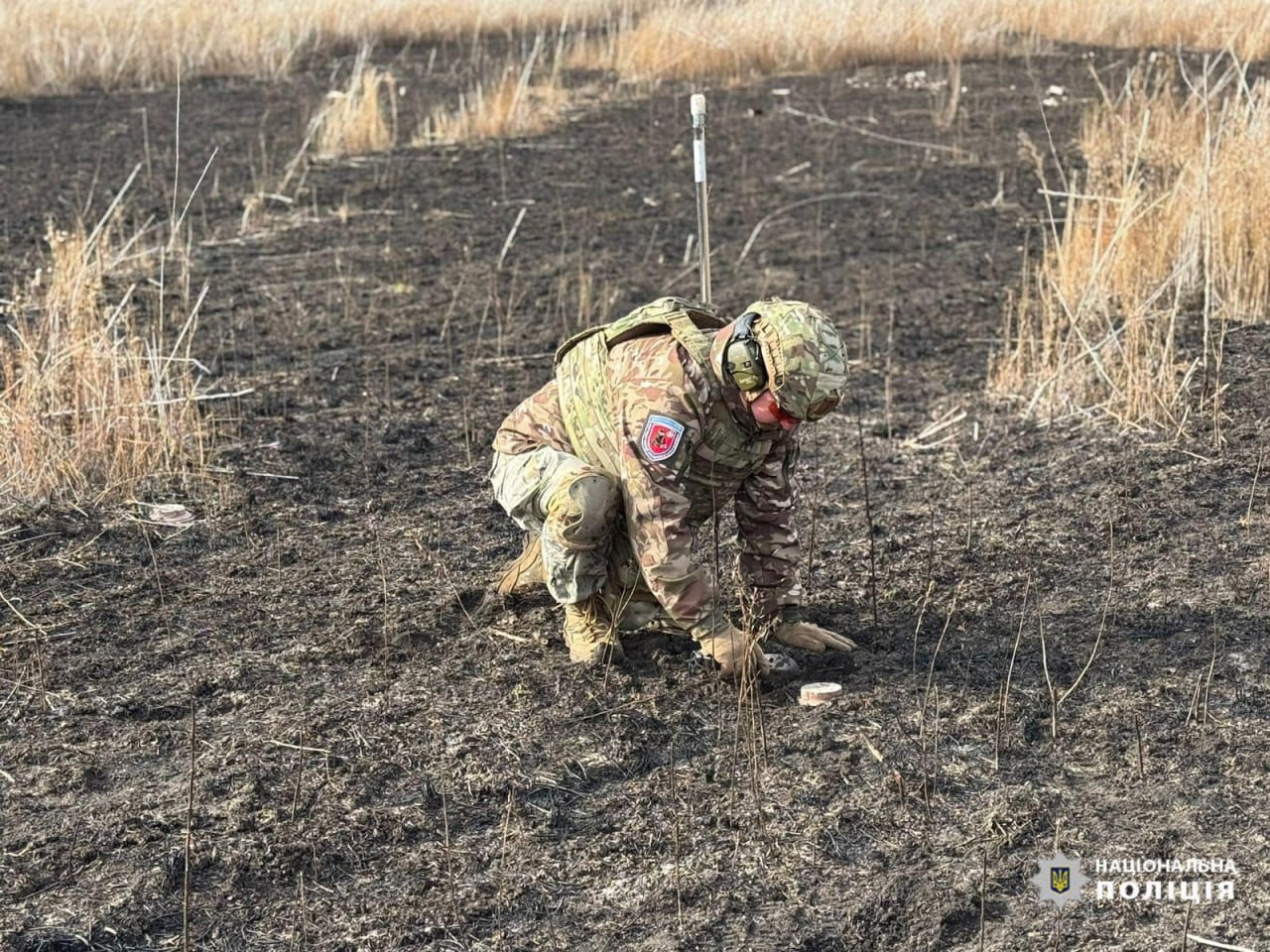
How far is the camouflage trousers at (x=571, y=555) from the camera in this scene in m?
3.82

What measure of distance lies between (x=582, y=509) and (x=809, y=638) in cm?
75

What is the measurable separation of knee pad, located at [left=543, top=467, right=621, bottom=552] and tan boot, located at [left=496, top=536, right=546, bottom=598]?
485 mm

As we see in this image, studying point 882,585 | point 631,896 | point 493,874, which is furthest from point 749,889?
point 882,585

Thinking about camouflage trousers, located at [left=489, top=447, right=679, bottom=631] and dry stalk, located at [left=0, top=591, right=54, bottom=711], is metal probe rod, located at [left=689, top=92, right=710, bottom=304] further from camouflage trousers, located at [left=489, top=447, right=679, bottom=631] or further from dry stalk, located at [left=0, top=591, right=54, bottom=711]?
dry stalk, located at [left=0, top=591, right=54, bottom=711]

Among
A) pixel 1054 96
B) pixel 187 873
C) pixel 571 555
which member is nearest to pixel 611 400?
pixel 571 555

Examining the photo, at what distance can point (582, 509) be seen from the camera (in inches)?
145

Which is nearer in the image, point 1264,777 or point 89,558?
point 1264,777

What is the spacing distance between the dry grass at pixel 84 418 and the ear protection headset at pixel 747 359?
7.96ft

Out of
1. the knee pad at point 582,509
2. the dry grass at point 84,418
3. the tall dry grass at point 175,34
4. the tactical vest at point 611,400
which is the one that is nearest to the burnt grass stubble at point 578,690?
the dry grass at point 84,418

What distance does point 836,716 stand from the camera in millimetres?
3725

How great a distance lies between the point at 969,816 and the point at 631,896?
0.78 m

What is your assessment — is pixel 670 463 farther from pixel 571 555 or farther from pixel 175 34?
pixel 175 34

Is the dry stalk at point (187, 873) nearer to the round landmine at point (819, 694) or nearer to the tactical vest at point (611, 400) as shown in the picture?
the tactical vest at point (611, 400)

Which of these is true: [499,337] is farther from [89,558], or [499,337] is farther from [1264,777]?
[1264,777]
